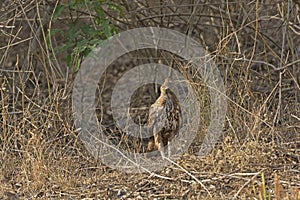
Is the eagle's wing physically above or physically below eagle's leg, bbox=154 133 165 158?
above

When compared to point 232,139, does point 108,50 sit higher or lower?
higher

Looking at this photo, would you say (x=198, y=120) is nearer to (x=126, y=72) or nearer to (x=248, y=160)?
(x=248, y=160)

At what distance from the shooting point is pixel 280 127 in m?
5.98

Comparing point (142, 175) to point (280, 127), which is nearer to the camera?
point (142, 175)

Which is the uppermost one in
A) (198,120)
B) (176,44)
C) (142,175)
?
(176,44)

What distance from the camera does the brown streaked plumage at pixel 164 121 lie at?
18.6 feet

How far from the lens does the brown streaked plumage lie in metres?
5.67

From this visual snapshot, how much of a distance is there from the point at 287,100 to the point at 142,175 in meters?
2.02

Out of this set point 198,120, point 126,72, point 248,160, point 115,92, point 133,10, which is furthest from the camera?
point 126,72

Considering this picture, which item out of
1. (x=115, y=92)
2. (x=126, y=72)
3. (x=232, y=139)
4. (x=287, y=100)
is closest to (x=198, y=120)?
(x=232, y=139)

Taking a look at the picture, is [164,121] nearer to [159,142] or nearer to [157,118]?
[157,118]

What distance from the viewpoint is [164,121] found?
5664 millimetres

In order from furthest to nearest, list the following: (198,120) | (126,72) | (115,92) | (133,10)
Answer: (126,72)
(115,92)
(133,10)
(198,120)

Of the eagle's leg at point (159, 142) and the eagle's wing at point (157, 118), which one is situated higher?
the eagle's wing at point (157, 118)
